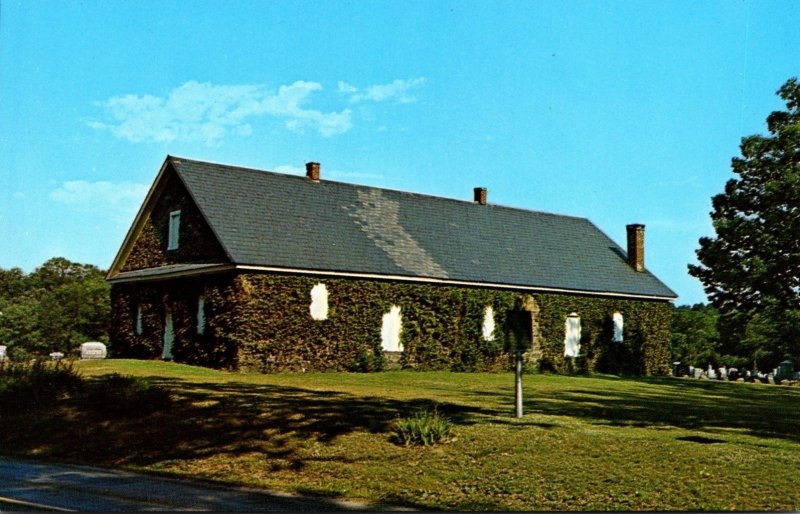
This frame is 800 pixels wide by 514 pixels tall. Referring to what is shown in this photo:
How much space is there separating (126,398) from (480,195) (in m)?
28.9

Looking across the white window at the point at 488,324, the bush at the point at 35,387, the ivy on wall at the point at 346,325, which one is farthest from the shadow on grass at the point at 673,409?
the bush at the point at 35,387

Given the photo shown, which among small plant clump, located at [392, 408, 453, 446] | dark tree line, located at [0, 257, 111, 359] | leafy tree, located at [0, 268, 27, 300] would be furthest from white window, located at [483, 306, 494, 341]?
leafy tree, located at [0, 268, 27, 300]

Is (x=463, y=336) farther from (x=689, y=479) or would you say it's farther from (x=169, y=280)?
(x=689, y=479)

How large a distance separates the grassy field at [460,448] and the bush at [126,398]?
0.33 meters

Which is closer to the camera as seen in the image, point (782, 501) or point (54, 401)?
point (782, 501)

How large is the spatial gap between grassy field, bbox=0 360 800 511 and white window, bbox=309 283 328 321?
10584 millimetres

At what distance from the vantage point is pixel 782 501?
1211 centimetres

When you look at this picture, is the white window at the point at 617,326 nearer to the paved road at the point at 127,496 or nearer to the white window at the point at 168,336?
the white window at the point at 168,336

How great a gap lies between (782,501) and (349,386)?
15287 millimetres

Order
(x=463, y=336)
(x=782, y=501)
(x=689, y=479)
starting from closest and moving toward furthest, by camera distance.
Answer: (x=782, y=501) < (x=689, y=479) < (x=463, y=336)

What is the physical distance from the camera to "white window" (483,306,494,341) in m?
39.5

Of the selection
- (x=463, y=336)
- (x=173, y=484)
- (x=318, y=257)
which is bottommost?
(x=173, y=484)

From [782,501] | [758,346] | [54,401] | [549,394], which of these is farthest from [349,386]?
[758,346]

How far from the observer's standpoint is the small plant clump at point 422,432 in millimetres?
15297
